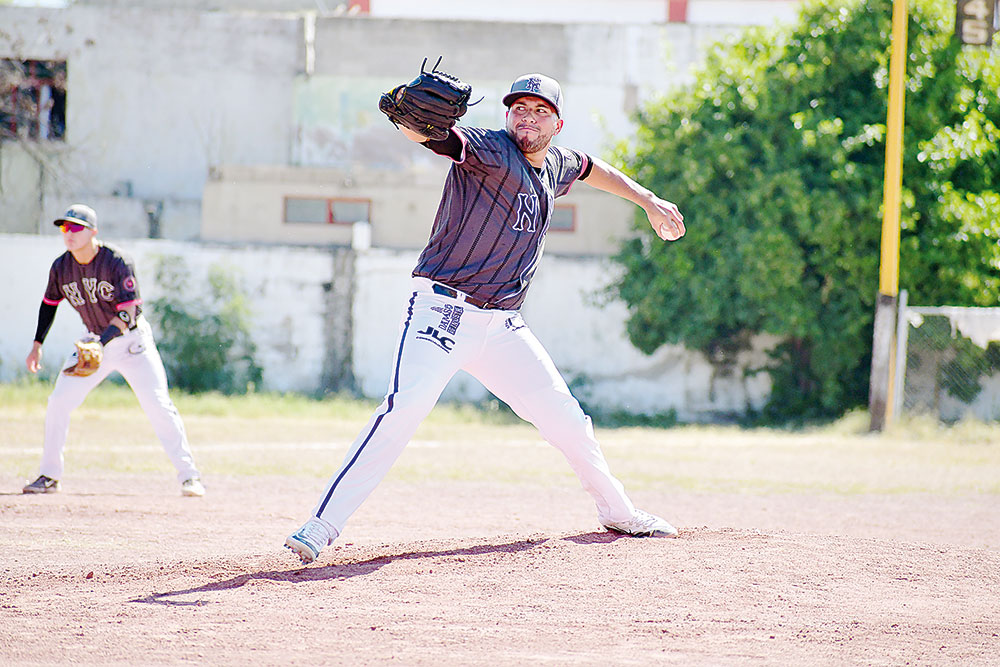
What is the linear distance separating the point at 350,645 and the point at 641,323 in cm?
1643

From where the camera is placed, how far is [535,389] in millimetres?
5773

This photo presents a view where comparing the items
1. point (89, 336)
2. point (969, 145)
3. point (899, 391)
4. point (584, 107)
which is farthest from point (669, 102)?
point (89, 336)

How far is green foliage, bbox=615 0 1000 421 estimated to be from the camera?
60.2ft

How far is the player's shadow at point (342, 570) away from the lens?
16.3 ft

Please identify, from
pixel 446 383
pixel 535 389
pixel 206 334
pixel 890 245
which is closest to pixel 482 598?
pixel 446 383

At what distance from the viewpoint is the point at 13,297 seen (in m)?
20.3

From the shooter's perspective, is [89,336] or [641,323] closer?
[89,336]

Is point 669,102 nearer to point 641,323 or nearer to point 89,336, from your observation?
point 641,323

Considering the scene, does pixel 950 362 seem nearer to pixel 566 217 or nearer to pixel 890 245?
pixel 890 245

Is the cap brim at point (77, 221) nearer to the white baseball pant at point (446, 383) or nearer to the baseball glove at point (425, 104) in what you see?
the white baseball pant at point (446, 383)

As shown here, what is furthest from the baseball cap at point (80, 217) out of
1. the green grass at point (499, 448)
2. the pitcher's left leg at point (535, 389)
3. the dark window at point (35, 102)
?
the dark window at point (35, 102)

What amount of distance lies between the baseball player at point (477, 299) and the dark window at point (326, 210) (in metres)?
20.5

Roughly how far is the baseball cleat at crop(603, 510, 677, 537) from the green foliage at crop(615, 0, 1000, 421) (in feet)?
42.7

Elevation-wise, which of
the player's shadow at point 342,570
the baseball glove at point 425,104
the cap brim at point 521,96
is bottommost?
the player's shadow at point 342,570
